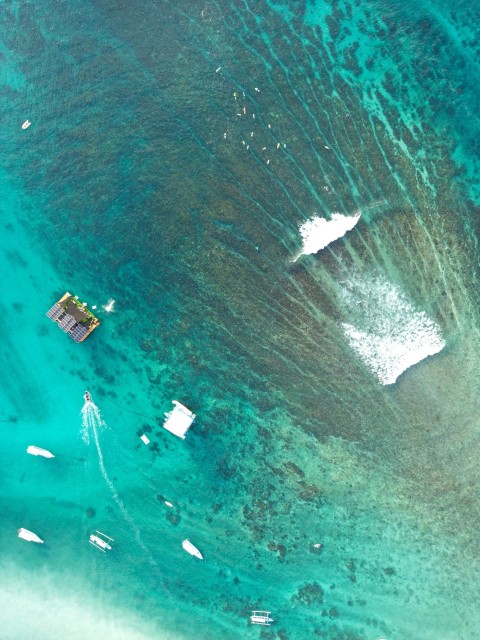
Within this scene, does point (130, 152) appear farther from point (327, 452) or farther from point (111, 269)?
point (327, 452)

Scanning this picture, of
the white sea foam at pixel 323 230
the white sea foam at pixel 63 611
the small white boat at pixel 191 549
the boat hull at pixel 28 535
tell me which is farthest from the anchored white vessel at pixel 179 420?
the white sea foam at pixel 323 230

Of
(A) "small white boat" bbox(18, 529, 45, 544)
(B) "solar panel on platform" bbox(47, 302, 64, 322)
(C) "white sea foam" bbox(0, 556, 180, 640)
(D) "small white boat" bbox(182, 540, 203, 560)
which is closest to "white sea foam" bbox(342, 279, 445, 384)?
(D) "small white boat" bbox(182, 540, 203, 560)

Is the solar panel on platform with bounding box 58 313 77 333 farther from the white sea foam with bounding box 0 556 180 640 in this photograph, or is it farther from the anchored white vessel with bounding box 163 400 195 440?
the white sea foam with bounding box 0 556 180 640

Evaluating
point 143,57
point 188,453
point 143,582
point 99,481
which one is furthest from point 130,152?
point 143,582

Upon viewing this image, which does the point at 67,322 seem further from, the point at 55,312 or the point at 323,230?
the point at 323,230

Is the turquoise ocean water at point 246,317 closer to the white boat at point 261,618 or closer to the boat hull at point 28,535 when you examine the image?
the white boat at point 261,618
